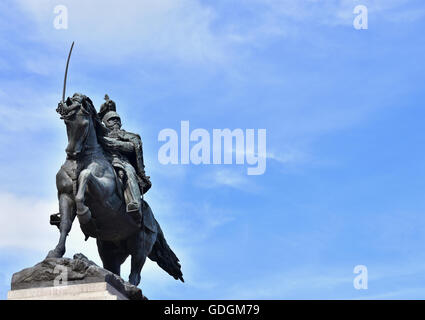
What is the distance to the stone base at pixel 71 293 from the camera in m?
20.5

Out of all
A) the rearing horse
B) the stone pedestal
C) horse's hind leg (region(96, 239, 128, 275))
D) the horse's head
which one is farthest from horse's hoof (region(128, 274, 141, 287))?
the horse's head

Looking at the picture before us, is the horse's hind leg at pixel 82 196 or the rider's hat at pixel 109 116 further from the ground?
the rider's hat at pixel 109 116

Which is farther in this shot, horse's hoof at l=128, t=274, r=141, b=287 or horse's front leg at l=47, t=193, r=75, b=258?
horse's hoof at l=128, t=274, r=141, b=287

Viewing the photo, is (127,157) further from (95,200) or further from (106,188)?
(95,200)

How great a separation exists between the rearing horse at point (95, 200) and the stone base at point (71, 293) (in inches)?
31.9

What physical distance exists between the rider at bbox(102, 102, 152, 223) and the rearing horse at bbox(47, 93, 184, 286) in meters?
0.19

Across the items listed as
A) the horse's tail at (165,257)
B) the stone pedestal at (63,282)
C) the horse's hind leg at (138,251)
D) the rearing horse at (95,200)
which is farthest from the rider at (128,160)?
the stone pedestal at (63,282)

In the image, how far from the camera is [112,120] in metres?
24.5

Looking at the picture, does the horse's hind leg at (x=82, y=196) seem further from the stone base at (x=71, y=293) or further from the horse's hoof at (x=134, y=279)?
the horse's hoof at (x=134, y=279)

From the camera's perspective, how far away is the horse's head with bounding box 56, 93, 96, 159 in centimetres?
2197

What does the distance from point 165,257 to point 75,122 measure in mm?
4439

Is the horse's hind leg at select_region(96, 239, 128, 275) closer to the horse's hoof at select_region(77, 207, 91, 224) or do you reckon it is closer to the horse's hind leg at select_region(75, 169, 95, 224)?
the horse's hoof at select_region(77, 207, 91, 224)
